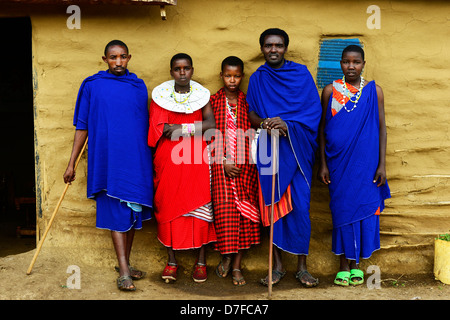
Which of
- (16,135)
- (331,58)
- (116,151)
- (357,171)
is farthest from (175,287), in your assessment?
(16,135)

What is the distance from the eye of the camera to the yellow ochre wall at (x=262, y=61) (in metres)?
4.59

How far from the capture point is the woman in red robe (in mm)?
4211

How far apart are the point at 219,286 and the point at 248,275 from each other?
0.39 m

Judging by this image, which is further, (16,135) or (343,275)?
(16,135)

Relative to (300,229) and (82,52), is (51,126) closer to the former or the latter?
(82,52)

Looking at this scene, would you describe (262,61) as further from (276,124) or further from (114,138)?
(114,138)

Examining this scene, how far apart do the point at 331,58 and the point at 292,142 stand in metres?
1.01

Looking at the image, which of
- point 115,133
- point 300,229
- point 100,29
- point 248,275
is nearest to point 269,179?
point 300,229

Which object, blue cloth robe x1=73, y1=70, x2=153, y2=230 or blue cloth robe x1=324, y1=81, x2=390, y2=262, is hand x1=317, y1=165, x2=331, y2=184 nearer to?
blue cloth robe x1=324, y1=81, x2=390, y2=262

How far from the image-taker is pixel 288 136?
13.6 ft

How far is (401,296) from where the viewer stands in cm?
410

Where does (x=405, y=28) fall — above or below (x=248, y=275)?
above

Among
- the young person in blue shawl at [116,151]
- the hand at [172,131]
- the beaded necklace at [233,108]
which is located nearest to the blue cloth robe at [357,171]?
the beaded necklace at [233,108]

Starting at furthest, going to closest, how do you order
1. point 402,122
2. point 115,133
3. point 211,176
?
point 402,122
point 211,176
point 115,133
